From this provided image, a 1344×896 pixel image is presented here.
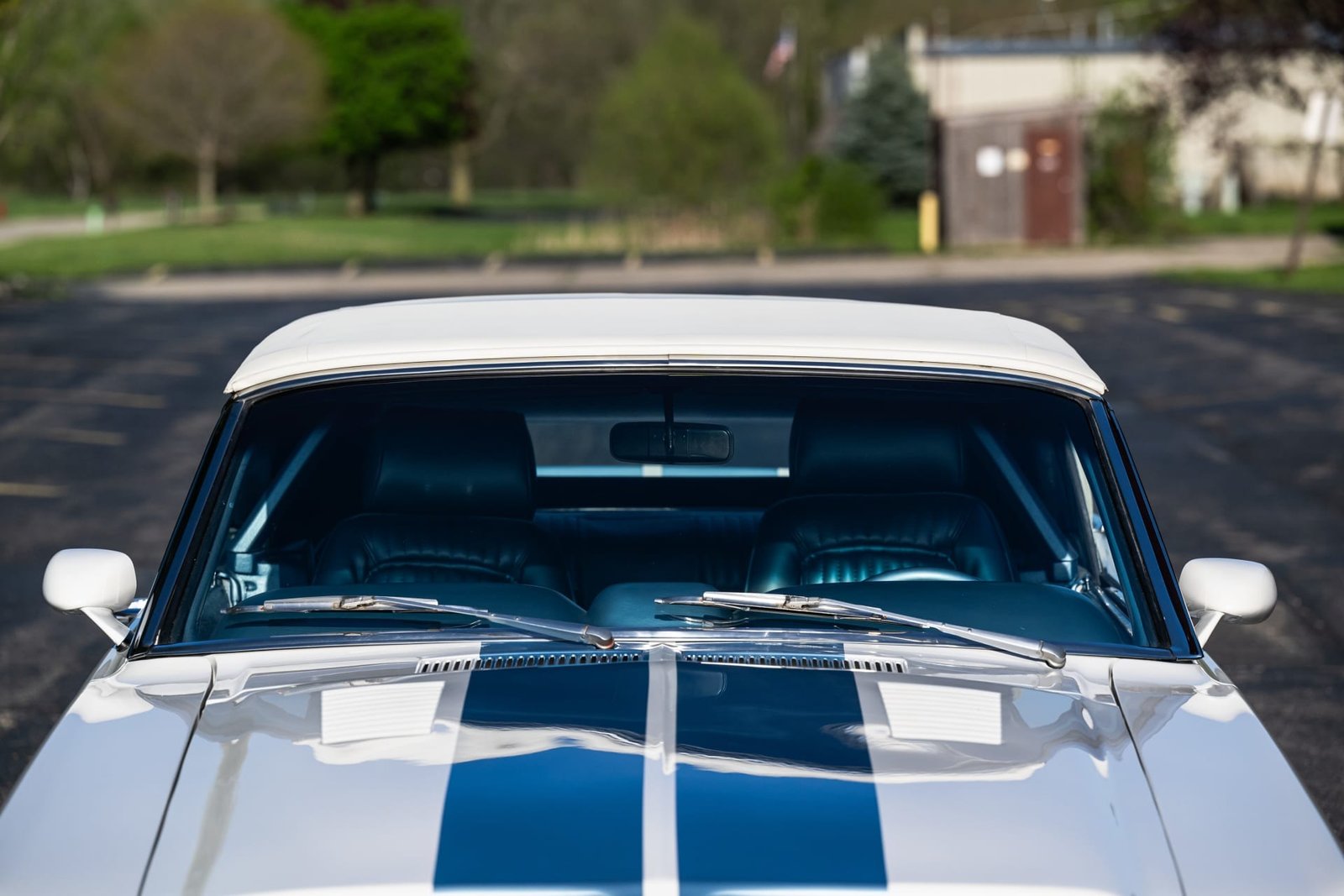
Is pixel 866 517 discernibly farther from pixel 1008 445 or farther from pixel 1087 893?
pixel 1087 893

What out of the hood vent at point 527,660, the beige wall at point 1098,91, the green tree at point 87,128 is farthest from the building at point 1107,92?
the hood vent at point 527,660

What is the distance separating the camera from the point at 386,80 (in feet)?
224

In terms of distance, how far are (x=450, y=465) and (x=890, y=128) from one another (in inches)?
2111

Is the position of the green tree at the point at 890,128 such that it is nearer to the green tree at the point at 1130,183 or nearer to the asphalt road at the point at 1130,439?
the green tree at the point at 1130,183

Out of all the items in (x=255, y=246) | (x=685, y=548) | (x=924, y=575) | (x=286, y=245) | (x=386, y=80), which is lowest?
(x=286, y=245)

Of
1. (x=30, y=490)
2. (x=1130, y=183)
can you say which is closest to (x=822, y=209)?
(x=1130, y=183)

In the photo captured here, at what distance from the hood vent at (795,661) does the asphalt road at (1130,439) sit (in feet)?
9.01

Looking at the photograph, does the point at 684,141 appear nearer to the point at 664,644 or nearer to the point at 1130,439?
the point at 1130,439

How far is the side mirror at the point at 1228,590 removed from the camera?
3.10 m

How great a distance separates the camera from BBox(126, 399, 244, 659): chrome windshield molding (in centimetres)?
298

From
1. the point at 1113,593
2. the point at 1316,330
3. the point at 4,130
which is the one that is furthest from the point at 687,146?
the point at 1113,593

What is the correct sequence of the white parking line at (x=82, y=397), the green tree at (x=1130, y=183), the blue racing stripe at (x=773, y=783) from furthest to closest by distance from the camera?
the green tree at (x=1130, y=183) < the white parking line at (x=82, y=397) < the blue racing stripe at (x=773, y=783)

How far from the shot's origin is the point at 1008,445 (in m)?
3.92

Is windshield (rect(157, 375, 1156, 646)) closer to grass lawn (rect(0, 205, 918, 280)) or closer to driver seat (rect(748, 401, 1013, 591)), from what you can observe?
driver seat (rect(748, 401, 1013, 591))
